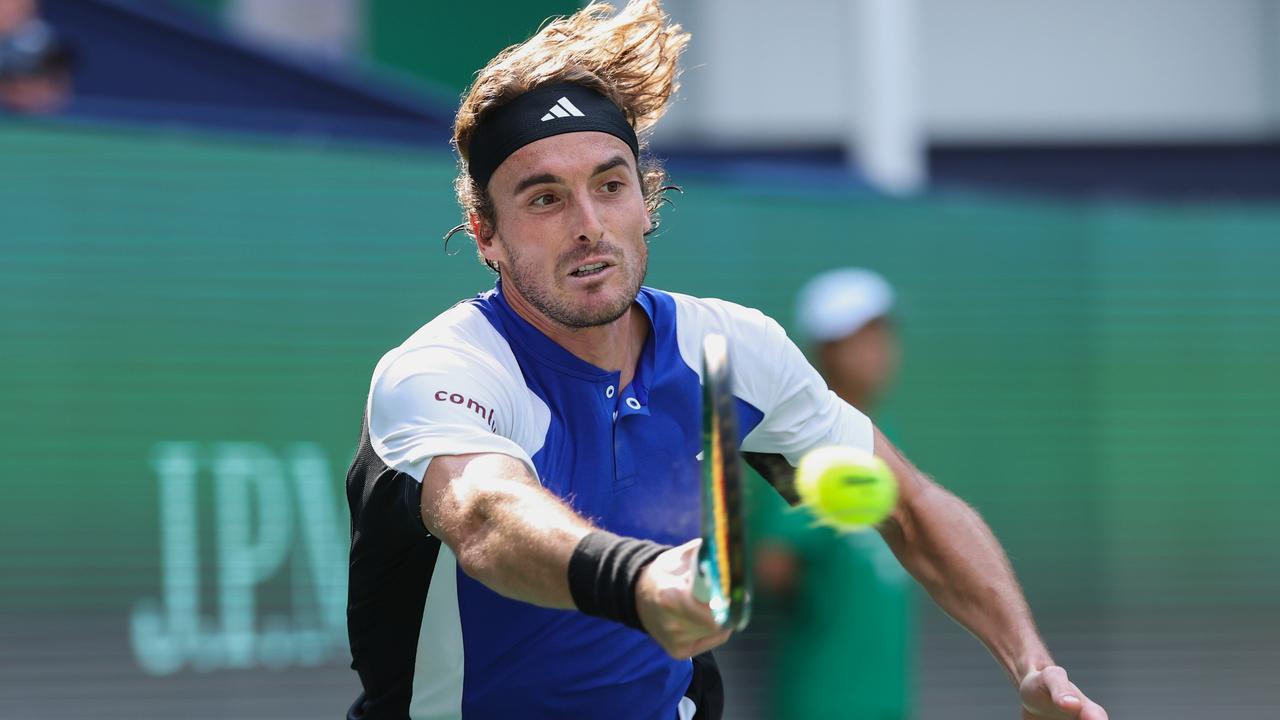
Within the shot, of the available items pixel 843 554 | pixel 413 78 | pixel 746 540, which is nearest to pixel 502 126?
pixel 746 540

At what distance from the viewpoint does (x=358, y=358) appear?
21.0ft

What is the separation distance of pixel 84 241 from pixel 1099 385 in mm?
4090

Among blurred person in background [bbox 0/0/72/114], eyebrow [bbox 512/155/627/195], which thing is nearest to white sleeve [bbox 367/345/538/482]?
eyebrow [bbox 512/155/627/195]

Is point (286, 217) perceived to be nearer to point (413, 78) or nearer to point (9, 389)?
point (9, 389)

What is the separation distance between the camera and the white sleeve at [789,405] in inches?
131

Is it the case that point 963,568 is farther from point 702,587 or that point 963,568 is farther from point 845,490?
point 702,587

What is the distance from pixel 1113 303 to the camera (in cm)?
730

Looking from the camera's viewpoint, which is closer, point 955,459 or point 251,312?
point 251,312

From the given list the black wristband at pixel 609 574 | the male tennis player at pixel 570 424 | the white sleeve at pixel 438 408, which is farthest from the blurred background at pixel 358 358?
the black wristband at pixel 609 574

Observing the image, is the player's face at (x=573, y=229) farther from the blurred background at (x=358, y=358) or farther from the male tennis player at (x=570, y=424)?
the blurred background at (x=358, y=358)

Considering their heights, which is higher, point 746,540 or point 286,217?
point 286,217

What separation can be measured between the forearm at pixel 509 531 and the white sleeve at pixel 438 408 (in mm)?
80

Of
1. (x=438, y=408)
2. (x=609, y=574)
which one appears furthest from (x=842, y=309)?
(x=609, y=574)

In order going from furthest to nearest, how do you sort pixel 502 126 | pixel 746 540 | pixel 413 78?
1. pixel 413 78
2. pixel 502 126
3. pixel 746 540
